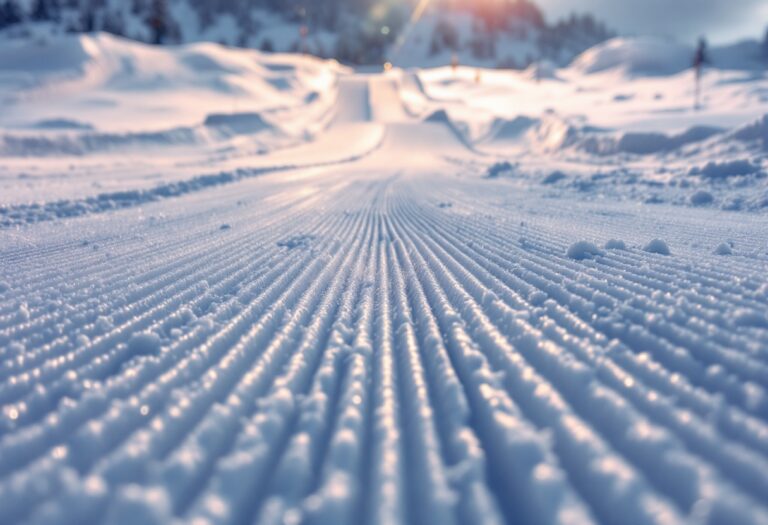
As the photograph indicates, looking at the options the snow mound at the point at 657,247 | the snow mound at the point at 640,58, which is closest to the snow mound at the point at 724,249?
the snow mound at the point at 657,247

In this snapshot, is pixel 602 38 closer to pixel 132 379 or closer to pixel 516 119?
pixel 516 119

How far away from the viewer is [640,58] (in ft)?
175

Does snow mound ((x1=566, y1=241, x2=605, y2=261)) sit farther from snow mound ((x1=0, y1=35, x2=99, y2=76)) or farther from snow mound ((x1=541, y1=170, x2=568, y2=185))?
snow mound ((x1=0, y1=35, x2=99, y2=76))

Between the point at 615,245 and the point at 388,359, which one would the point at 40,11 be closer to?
the point at 615,245

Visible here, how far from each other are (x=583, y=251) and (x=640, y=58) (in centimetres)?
5983

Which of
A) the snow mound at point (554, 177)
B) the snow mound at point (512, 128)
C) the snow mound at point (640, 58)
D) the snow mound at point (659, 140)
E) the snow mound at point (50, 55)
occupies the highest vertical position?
the snow mound at point (640, 58)

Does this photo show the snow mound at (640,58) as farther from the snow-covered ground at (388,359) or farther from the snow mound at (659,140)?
the snow-covered ground at (388,359)

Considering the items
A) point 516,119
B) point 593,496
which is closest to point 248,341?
point 593,496

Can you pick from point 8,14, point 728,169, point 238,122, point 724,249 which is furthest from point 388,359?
point 8,14

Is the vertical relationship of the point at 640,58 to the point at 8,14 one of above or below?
below

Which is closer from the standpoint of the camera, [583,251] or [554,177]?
[583,251]

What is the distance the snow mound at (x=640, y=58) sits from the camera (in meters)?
52.3

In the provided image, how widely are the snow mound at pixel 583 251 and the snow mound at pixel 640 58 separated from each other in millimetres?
53830

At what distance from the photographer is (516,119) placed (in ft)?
73.9
